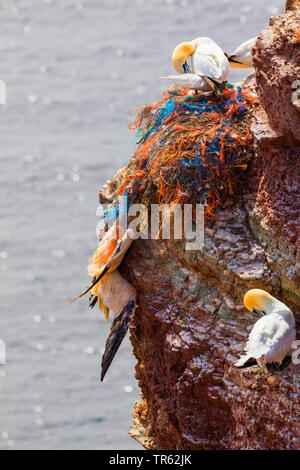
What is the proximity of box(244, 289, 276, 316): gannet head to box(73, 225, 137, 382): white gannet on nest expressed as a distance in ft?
2.42

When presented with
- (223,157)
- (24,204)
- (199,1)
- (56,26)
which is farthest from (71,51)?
(223,157)

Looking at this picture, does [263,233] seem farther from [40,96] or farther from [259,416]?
[40,96]

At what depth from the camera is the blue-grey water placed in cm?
811

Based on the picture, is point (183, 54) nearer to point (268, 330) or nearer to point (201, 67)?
point (201, 67)

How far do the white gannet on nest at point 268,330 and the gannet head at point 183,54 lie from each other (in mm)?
1362

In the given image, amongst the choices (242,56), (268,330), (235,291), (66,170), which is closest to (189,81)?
(242,56)

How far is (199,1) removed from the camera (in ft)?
37.8

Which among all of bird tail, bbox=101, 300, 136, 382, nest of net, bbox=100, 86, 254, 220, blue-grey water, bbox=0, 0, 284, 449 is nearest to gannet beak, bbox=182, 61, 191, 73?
nest of net, bbox=100, 86, 254, 220

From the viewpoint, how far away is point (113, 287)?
13.6 feet

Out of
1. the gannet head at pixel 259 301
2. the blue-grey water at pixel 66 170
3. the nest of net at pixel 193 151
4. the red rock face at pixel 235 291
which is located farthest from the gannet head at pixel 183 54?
the blue-grey water at pixel 66 170

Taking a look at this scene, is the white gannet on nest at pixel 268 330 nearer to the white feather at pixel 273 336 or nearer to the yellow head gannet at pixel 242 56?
the white feather at pixel 273 336

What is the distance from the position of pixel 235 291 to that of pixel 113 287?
0.65m

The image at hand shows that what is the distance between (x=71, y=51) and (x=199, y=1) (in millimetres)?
1832

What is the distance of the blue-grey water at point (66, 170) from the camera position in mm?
8109
